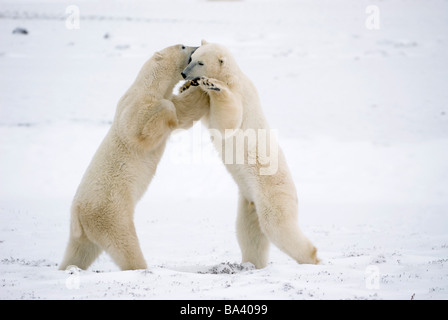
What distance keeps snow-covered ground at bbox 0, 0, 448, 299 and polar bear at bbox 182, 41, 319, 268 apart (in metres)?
0.28

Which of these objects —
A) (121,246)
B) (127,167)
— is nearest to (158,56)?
(127,167)

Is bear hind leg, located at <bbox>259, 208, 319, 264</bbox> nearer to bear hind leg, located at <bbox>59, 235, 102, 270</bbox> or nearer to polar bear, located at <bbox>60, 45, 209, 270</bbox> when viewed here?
polar bear, located at <bbox>60, 45, 209, 270</bbox>

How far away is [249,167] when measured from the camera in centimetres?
468

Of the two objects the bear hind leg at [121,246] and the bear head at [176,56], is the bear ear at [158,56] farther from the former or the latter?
the bear hind leg at [121,246]

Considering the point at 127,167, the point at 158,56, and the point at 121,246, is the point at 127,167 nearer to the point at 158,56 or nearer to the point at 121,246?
the point at 121,246

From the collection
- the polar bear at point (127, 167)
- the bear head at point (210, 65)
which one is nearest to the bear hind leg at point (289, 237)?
the polar bear at point (127, 167)

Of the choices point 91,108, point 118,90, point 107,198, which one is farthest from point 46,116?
point 107,198

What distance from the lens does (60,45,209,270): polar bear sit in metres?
4.06

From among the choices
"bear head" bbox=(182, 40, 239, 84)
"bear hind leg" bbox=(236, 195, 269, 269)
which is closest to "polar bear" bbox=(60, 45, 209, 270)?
"bear head" bbox=(182, 40, 239, 84)

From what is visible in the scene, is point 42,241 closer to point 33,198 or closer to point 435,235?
point 33,198

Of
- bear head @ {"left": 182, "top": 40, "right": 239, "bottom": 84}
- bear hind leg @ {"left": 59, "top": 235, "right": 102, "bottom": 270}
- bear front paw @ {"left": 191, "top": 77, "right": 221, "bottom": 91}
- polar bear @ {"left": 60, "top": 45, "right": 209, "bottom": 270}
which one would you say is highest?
bear head @ {"left": 182, "top": 40, "right": 239, "bottom": 84}
